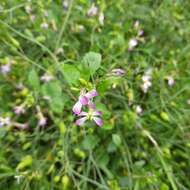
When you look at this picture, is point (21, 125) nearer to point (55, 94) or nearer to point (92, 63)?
point (55, 94)

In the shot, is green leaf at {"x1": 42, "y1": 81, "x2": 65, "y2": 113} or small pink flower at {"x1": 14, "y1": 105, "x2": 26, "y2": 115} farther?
small pink flower at {"x1": 14, "y1": 105, "x2": 26, "y2": 115}

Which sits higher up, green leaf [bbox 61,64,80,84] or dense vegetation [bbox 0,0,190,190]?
dense vegetation [bbox 0,0,190,190]

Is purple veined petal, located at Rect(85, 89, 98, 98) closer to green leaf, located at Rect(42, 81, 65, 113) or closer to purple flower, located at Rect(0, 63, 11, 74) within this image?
green leaf, located at Rect(42, 81, 65, 113)

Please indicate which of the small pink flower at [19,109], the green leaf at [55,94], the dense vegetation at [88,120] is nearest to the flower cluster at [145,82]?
the dense vegetation at [88,120]

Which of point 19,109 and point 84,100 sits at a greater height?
point 19,109

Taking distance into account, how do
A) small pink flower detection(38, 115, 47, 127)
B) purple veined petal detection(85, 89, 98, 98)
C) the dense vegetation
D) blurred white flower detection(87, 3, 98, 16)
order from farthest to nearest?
blurred white flower detection(87, 3, 98, 16) → small pink flower detection(38, 115, 47, 127) → the dense vegetation → purple veined petal detection(85, 89, 98, 98)

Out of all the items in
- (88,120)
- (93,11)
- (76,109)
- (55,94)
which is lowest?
(76,109)

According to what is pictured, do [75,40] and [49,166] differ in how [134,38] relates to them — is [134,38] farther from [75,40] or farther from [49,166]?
[49,166]

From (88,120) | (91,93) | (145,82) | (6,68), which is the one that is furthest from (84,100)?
(6,68)

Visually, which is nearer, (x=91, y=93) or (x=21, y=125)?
(x=91, y=93)

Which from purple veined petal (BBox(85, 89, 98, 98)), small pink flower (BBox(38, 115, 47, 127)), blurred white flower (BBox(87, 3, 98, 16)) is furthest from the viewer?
blurred white flower (BBox(87, 3, 98, 16))

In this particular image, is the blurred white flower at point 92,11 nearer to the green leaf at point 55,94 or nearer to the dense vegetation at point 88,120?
the dense vegetation at point 88,120

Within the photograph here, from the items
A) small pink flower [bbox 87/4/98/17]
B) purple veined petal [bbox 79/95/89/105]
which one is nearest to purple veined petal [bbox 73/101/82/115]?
purple veined petal [bbox 79/95/89/105]
